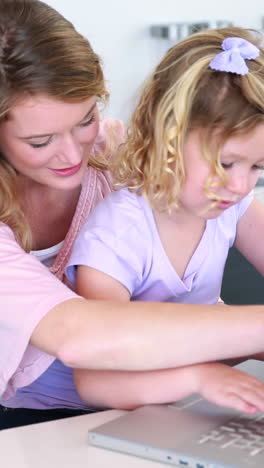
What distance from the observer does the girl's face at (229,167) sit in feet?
3.52

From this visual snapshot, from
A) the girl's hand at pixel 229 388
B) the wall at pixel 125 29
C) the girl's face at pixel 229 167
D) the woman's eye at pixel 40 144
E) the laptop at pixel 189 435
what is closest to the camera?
the laptop at pixel 189 435

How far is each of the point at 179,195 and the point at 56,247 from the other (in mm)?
262

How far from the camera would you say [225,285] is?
2092mm

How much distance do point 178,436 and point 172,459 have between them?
0.15 feet

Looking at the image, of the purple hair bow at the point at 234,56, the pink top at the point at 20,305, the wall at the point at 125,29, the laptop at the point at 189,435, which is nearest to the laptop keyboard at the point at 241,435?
the laptop at the point at 189,435

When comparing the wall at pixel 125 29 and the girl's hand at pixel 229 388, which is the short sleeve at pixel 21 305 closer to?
the girl's hand at pixel 229 388

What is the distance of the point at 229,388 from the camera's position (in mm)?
956

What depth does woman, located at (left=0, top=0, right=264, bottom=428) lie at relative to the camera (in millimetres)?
958

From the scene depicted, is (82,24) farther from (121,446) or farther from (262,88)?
(121,446)

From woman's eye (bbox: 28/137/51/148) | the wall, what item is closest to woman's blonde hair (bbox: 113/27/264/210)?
woman's eye (bbox: 28/137/51/148)

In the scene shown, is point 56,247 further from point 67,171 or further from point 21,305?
point 21,305

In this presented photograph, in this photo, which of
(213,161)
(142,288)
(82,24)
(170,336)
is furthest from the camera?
(82,24)

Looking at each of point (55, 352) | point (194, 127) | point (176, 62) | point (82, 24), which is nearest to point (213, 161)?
point (194, 127)

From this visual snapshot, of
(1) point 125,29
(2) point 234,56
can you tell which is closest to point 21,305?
(2) point 234,56
